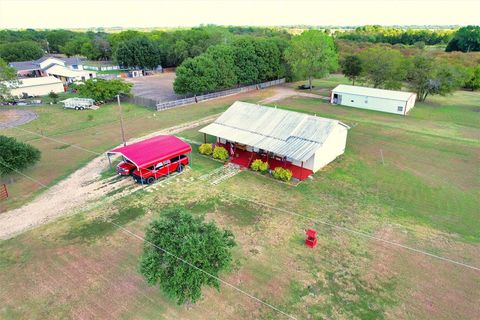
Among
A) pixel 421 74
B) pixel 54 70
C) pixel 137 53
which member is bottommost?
pixel 421 74

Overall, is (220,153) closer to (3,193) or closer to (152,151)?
(152,151)

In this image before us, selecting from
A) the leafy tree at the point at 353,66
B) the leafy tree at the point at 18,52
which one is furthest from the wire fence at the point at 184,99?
the leafy tree at the point at 18,52

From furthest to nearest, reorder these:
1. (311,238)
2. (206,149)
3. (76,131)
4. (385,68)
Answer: (385,68) < (76,131) < (206,149) < (311,238)

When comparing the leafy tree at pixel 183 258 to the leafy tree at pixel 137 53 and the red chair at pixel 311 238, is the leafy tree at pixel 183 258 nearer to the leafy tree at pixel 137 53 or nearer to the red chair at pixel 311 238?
the red chair at pixel 311 238

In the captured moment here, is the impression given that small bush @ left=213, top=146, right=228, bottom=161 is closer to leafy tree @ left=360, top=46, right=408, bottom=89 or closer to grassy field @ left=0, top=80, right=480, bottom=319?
grassy field @ left=0, top=80, right=480, bottom=319

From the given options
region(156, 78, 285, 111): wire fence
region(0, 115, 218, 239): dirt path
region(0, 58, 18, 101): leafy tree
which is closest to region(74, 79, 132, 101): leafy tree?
region(156, 78, 285, 111): wire fence

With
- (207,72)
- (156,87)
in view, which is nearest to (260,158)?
(207,72)

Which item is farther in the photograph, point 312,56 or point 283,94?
point 283,94
